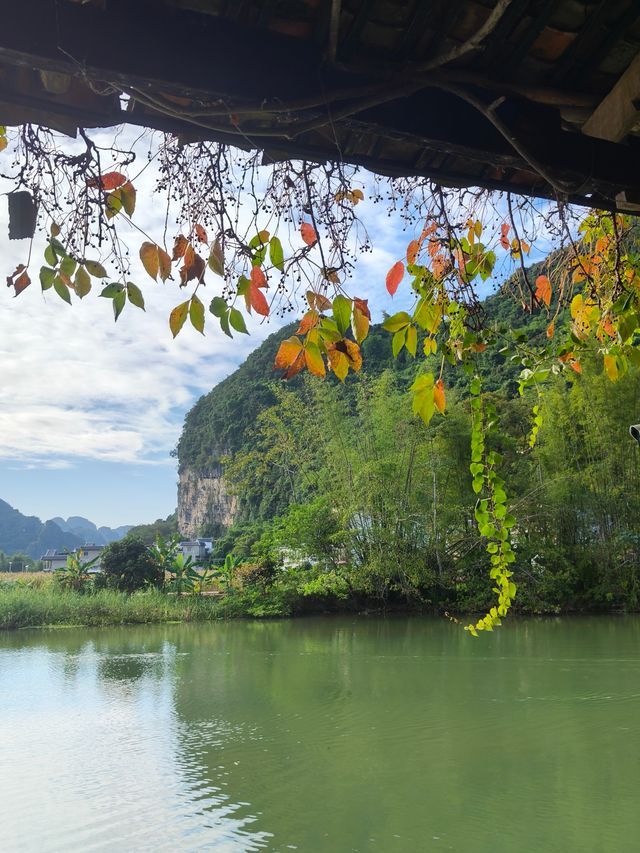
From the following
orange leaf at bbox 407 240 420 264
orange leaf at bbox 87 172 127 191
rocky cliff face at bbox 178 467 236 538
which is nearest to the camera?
orange leaf at bbox 87 172 127 191

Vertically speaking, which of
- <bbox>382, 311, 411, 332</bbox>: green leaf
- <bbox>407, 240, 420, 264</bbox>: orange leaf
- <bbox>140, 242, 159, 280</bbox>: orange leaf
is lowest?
<bbox>382, 311, 411, 332</bbox>: green leaf

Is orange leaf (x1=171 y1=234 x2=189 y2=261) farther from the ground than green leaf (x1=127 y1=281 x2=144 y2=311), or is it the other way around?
orange leaf (x1=171 y1=234 x2=189 y2=261)

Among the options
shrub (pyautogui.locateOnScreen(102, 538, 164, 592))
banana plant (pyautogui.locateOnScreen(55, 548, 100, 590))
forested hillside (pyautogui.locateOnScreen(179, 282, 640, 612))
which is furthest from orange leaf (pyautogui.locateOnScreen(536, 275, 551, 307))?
banana plant (pyautogui.locateOnScreen(55, 548, 100, 590))

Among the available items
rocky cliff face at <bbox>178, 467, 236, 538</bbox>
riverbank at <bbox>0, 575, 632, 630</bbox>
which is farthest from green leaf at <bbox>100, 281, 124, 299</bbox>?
rocky cliff face at <bbox>178, 467, 236, 538</bbox>

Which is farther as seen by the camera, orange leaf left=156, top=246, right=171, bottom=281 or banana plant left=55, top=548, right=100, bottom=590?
banana plant left=55, top=548, right=100, bottom=590

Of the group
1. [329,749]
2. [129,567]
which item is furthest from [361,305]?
[129,567]

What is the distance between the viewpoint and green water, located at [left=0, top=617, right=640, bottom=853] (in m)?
3.27

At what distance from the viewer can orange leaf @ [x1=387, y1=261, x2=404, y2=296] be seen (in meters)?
1.09

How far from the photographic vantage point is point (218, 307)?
82 centimetres

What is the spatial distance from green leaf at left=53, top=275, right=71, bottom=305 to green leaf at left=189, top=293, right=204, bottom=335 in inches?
6.2

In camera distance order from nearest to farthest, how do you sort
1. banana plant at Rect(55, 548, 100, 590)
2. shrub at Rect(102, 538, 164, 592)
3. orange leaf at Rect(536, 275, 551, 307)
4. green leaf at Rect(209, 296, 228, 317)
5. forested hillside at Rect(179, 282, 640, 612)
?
1. green leaf at Rect(209, 296, 228, 317)
2. orange leaf at Rect(536, 275, 551, 307)
3. forested hillside at Rect(179, 282, 640, 612)
4. banana plant at Rect(55, 548, 100, 590)
5. shrub at Rect(102, 538, 164, 592)

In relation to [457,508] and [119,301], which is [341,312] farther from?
[457,508]

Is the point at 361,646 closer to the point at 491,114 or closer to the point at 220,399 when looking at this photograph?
the point at 491,114

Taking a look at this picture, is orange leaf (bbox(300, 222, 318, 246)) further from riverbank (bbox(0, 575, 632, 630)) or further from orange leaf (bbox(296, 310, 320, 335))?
riverbank (bbox(0, 575, 632, 630))
